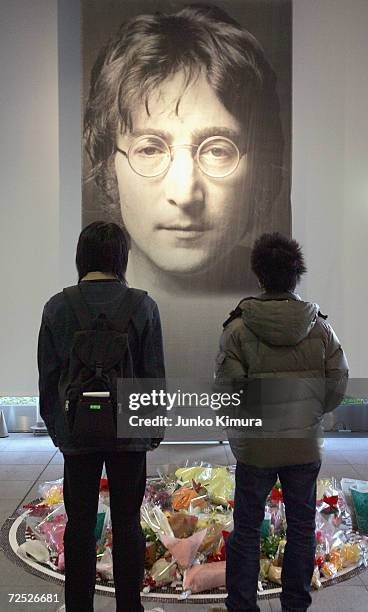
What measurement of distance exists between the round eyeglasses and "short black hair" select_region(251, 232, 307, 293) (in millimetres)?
2291

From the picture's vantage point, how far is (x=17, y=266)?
4422mm

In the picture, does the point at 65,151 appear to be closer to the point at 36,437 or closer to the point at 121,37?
the point at 121,37

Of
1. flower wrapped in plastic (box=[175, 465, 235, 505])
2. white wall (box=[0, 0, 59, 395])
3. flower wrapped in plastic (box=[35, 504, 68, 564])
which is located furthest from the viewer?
white wall (box=[0, 0, 59, 395])

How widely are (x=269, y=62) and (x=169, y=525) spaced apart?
9.56 ft

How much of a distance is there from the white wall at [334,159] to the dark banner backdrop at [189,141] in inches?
11.8

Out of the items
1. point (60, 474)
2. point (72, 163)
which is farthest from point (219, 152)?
point (60, 474)

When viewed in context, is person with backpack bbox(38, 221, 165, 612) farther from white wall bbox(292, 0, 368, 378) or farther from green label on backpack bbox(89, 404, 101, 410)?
white wall bbox(292, 0, 368, 378)

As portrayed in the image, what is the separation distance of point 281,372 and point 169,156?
2565 mm

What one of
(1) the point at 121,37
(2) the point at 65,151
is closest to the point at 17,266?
(2) the point at 65,151

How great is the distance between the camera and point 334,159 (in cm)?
441

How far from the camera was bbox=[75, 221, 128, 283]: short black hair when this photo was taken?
1805mm

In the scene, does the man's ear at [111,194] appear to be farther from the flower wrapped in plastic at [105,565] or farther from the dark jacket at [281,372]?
the dark jacket at [281,372]

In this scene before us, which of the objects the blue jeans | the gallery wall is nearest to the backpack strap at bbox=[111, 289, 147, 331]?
the blue jeans

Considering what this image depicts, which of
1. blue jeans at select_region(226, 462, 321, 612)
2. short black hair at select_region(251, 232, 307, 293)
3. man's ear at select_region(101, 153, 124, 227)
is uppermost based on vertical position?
man's ear at select_region(101, 153, 124, 227)
